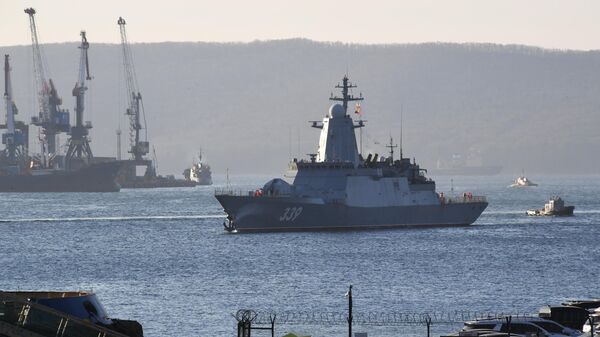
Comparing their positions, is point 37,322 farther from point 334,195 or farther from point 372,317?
point 334,195

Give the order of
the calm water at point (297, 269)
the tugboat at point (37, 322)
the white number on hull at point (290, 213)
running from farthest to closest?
the white number on hull at point (290, 213) → the calm water at point (297, 269) → the tugboat at point (37, 322)

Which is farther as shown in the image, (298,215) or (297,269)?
(298,215)

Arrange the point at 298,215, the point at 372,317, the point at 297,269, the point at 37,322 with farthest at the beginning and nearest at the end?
1. the point at 298,215
2. the point at 297,269
3. the point at 372,317
4. the point at 37,322

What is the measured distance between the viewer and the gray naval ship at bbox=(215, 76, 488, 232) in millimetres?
119188

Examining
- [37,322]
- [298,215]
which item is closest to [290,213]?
[298,215]

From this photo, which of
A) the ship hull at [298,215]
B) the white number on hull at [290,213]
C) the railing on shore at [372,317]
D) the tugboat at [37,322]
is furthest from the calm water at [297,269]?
the tugboat at [37,322]

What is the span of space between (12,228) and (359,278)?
69976mm

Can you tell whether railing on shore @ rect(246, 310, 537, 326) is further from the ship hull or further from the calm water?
the ship hull

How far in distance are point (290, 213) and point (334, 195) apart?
4073 mm

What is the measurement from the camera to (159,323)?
55906 millimetres

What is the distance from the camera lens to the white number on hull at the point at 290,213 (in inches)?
4678

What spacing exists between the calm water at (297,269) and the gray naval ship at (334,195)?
1993mm

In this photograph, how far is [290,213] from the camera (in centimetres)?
11912

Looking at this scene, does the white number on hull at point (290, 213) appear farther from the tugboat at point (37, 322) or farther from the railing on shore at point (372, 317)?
the tugboat at point (37, 322)
